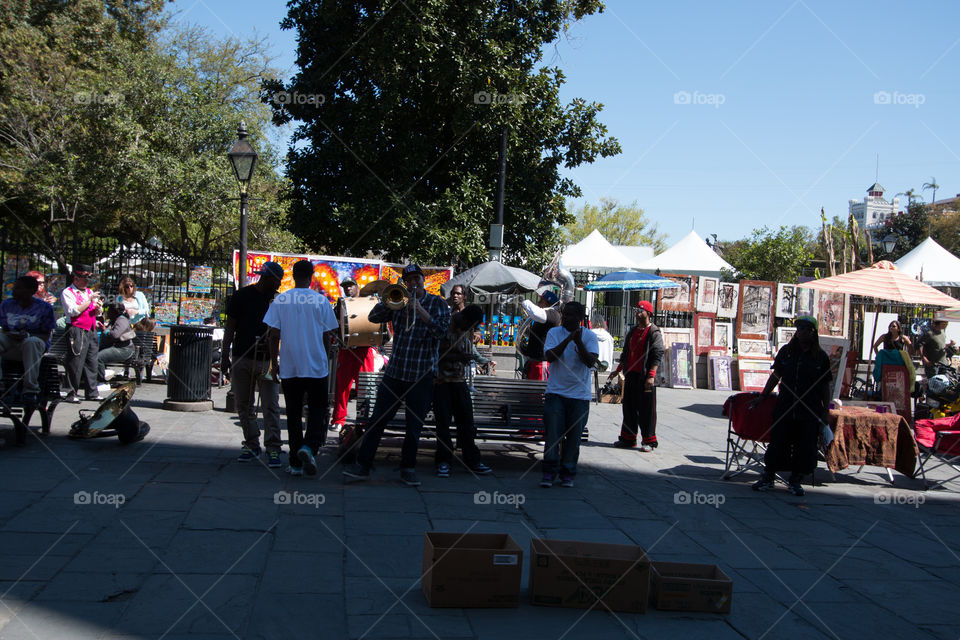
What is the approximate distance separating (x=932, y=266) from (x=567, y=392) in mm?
21672

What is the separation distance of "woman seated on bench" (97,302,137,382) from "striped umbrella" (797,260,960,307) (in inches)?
428

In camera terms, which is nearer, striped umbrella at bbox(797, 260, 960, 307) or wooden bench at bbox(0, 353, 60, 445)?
wooden bench at bbox(0, 353, 60, 445)

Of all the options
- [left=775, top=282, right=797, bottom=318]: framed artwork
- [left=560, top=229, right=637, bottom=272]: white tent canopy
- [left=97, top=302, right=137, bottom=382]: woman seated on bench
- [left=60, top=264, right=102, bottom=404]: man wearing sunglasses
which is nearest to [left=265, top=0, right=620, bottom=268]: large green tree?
[left=560, top=229, right=637, bottom=272]: white tent canopy

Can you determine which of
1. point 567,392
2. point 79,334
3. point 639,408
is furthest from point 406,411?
point 79,334

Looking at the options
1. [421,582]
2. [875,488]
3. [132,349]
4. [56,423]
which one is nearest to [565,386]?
[421,582]

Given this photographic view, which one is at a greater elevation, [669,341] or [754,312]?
[754,312]

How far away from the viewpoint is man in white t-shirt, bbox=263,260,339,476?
255 inches

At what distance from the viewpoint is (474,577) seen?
13.3ft

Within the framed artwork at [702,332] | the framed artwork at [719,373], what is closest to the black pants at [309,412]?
the framed artwork at [719,373]

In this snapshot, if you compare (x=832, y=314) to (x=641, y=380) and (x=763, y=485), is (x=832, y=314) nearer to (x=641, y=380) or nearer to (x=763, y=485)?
(x=641, y=380)

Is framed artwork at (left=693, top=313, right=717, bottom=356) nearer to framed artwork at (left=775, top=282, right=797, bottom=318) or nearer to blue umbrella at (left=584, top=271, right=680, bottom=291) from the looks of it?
blue umbrella at (left=584, top=271, right=680, bottom=291)

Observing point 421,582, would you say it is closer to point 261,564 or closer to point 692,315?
point 261,564

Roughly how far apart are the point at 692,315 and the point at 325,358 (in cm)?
1323

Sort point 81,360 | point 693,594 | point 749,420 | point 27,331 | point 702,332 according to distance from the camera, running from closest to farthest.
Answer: point 693,594 < point 749,420 < point 27,331 < point 81,360 < point 702,332
